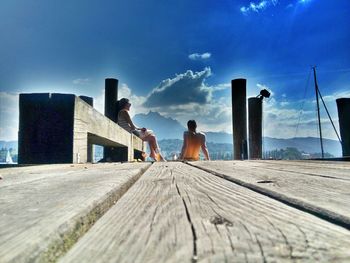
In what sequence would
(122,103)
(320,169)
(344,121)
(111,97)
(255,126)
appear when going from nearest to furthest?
(320,169)
(344,121)
(122,103)
(111,97)
(255,126)

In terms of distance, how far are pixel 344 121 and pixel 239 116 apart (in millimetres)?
2880

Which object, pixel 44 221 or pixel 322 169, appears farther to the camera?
pixel 322 169

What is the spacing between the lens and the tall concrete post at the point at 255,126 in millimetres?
10922

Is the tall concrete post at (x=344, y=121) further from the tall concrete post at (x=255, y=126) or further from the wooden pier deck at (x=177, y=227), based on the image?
the wooden pier deck at (x=177, y=227)

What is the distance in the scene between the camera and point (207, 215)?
93 cm

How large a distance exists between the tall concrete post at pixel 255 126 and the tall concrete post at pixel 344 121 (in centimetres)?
225

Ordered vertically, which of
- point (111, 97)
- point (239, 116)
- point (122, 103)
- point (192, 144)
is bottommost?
point (192, 144)

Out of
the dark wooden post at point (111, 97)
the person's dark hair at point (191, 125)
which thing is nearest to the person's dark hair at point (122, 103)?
the dark wooden post at point (111, 97)

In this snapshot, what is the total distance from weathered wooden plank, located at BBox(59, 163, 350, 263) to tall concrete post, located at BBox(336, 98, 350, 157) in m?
9.61

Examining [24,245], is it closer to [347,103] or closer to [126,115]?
[126,115]

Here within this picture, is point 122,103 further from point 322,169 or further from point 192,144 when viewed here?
point 322,169

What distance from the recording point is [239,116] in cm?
1019

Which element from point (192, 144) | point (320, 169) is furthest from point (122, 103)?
point (320, 169)

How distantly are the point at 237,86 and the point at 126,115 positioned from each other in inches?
129
